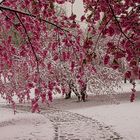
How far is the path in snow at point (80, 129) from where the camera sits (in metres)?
16.2

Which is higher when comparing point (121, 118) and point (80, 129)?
point (121, 118)

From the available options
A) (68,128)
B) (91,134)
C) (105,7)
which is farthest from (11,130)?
(105,7)

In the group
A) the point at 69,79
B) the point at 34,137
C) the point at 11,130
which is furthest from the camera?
the point at 69,79

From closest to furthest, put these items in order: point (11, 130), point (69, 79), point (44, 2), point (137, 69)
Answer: point (137, 69)
point (44, 2)
point (11, 130)
point (69, 79)

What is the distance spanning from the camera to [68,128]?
63.5 feet

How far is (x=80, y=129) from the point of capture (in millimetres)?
18734

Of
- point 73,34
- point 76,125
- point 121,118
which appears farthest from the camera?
point 121,118

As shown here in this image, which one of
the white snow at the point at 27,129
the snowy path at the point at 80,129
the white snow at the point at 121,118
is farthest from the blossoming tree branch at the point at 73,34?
the white snow at the point at 121,118

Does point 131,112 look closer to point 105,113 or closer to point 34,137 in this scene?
point 105,113

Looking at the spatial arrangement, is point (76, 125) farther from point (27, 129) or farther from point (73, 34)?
point (73, 34)

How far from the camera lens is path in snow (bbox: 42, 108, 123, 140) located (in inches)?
639

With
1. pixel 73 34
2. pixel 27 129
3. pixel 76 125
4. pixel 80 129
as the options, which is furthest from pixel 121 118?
pixel 73 34

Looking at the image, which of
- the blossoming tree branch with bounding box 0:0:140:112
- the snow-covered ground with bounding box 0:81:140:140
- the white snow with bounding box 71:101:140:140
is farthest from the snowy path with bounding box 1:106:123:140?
the blossoming tree branch with bounding box 0:0:140:112

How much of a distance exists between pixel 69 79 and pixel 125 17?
25.7 meters
